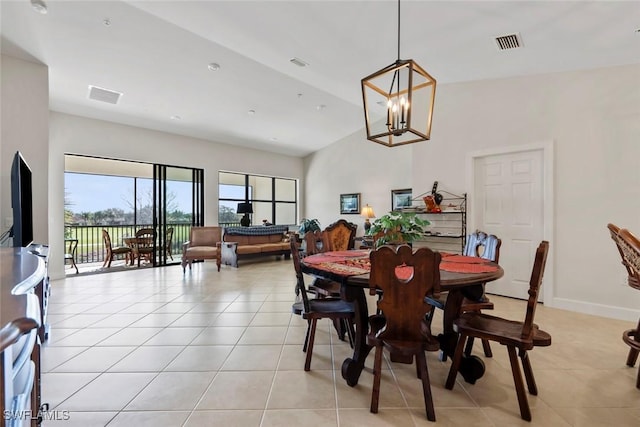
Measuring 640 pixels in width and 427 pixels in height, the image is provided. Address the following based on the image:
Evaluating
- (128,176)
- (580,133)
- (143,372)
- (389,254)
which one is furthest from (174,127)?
(580,133)

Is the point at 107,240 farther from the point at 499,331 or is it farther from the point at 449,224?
the point at 499,331

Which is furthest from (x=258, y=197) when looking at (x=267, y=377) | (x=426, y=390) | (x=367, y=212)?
(x=426, y=390)

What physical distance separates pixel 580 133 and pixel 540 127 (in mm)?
401

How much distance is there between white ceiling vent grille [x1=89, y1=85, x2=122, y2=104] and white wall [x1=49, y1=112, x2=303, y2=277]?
93 centimetres

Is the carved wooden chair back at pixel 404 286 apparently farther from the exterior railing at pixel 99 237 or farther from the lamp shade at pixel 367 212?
the exterior railing at pixel 99 237

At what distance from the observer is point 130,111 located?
17.0 feet

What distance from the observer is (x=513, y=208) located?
12.6ft

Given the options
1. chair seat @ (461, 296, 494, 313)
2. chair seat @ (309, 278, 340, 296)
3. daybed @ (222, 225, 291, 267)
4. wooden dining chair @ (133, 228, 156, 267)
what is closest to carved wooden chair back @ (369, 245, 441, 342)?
chair seat @ (461, 296, 494, 313)

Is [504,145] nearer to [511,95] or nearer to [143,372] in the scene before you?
[511,95]

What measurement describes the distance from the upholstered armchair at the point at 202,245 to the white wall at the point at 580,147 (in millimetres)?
4671

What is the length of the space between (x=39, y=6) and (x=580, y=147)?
613cm

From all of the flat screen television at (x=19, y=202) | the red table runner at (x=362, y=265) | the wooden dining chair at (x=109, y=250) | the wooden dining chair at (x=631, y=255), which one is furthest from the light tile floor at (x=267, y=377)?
the wooden dining chair at (x=109, y=250)

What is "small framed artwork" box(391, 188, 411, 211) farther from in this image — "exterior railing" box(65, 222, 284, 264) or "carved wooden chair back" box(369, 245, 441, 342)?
"exterior railing" box(65, 222, 284, 264)

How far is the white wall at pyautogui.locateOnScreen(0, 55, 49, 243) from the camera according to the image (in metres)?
3.48
